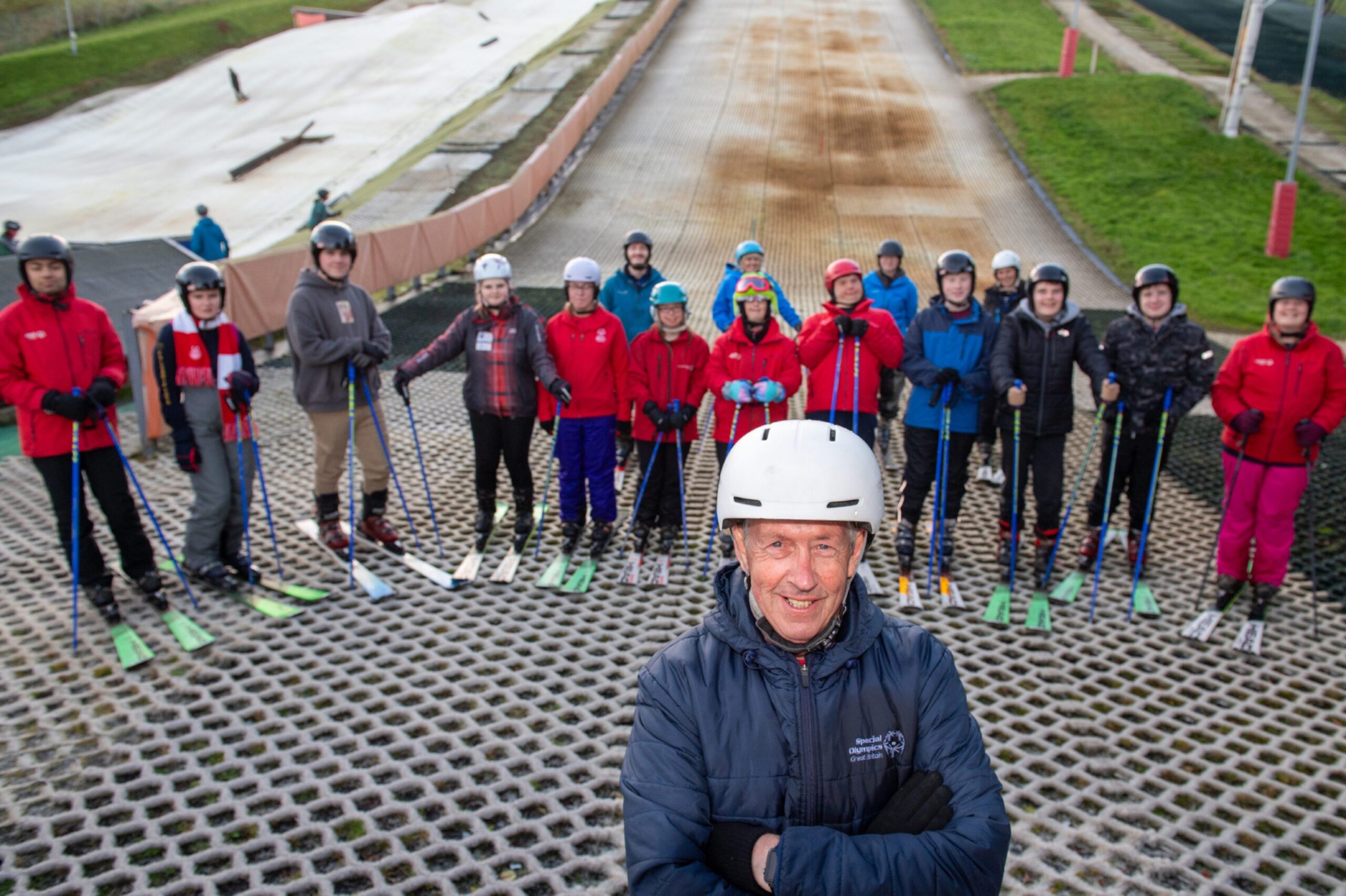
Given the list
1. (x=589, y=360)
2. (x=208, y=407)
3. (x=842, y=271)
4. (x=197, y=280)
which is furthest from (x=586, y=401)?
(x=197, y=280)

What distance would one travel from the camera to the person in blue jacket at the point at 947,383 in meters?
6.21

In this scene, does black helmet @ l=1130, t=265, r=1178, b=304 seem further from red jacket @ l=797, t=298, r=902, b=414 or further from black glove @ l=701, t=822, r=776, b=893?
black glove @ l=701, t=822, r=776, b=893

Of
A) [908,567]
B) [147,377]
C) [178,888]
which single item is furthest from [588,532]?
[147,377]

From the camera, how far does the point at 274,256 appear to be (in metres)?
11.7

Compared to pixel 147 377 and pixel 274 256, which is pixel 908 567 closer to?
pixel 147 377

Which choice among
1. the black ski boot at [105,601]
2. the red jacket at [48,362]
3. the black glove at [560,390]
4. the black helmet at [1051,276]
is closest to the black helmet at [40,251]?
the red jacket at [48,362]

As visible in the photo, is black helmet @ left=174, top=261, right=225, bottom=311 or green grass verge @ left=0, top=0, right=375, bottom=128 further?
green grass verge @ left=0, top=0, right=375, bottom=128

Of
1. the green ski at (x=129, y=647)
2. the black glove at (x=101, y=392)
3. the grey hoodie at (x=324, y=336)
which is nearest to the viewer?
the green ski at (x=129, y=647)

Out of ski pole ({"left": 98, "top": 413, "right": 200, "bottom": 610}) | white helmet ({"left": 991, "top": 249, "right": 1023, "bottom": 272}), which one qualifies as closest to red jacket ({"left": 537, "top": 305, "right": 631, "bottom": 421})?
ski pole ({"left": 98, "top": 413, "right": 200, "bottom": 610})

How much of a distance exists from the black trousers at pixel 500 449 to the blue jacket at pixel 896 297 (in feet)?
11.1

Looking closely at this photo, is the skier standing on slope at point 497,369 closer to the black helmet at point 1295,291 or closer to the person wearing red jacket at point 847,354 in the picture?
the person wearing red jacket at point 847,354

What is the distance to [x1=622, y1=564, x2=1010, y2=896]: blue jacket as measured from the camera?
190cm

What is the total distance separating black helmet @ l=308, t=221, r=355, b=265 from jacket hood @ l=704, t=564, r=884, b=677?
485 cm

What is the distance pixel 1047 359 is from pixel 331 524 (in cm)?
502
